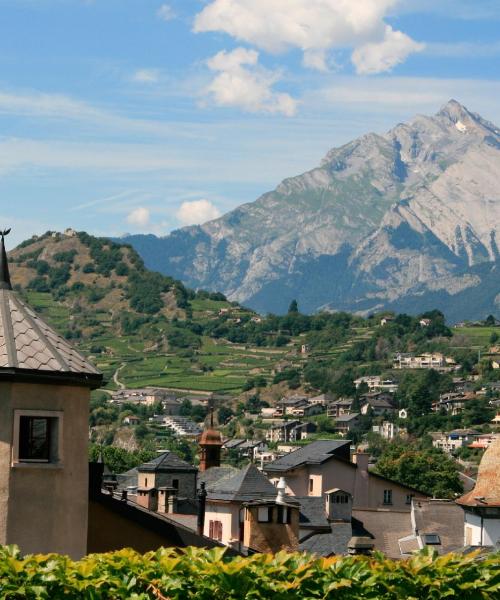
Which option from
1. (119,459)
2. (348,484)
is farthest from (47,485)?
(119,459)

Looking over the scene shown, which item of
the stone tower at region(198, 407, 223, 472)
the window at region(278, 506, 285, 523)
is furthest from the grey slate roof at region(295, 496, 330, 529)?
the window at region(278, 506, 285, 523)

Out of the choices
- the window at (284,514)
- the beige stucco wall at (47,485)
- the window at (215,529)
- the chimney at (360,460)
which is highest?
the beige stucco wall at (47,485)

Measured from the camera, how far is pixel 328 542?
66.3 meters

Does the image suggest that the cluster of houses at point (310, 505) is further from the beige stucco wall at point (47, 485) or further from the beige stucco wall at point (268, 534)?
the beige stucco wall at point (47, 485)

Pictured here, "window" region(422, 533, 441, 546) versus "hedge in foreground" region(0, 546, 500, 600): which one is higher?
"hedge in foreground" region(0, 546, 500, 600)

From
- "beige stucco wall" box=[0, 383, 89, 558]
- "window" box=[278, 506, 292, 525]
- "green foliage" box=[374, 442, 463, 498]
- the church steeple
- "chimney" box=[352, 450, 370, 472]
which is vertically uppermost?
the church steeple

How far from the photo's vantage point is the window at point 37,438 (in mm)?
18141

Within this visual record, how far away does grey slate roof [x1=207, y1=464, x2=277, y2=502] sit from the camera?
206ft

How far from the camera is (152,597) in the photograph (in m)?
15.9

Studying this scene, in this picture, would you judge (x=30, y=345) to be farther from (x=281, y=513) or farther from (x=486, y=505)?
(x=486, y=505)

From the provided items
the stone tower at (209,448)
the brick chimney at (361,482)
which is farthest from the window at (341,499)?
the brick chimney at (361,482)

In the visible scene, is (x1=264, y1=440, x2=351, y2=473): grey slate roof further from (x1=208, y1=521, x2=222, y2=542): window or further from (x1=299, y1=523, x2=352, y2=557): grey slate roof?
(x1=208, y1=521, x2=222, y2=542): window

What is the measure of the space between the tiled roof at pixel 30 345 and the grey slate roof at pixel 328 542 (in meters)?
42.9

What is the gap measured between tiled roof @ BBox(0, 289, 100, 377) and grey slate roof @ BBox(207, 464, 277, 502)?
42.7 m
